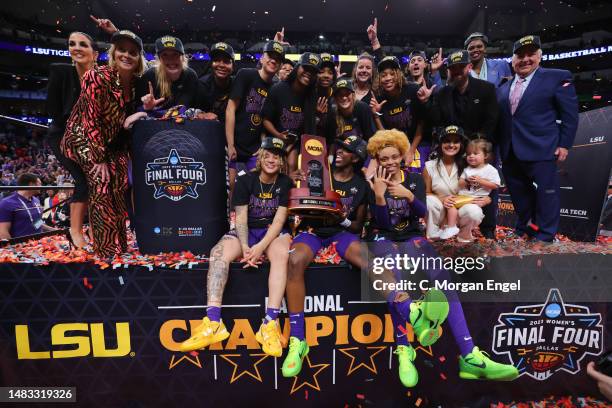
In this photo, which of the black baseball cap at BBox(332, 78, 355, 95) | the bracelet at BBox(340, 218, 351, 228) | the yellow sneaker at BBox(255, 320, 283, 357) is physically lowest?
the yellow sneaker at BBox(255, 320, 283, 357)

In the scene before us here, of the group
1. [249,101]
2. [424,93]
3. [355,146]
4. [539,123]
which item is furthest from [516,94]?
[249,101]

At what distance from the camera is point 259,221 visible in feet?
8.26

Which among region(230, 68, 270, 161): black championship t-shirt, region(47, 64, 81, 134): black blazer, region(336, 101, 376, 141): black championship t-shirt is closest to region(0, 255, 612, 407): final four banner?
region(47, 64, 81, 134): black blazer

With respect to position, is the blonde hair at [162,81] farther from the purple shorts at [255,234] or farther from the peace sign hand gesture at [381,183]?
the peace sign hand gesture at [381,183]

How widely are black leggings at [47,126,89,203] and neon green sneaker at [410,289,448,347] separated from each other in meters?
2.45

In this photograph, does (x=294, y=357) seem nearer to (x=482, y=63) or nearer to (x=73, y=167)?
(x=73, y=167)

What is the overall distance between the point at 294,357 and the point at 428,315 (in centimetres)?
82

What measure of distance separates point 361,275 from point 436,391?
3.30 ft

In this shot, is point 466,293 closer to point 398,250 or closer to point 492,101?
point 398,250

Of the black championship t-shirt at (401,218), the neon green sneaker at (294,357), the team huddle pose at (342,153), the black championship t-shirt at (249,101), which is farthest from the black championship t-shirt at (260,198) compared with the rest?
the black championship t-shirt at (249,101)

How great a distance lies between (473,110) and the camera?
10.3 ft

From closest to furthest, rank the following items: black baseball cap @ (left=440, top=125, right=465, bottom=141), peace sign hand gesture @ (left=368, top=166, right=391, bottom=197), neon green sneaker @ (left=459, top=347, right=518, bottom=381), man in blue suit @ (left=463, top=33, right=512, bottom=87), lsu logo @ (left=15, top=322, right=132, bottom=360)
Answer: neon green sneaker @ (left=459, top=347, right=518, bottom=381), lsu logo @ (left=15, top=322, right=132, bottom=360), peace sign hand gesture @ (left=368, top=166, right=391, bottom=197), black baseball cap @ (left=440, top=125, right=465, bottom=141), man in blue suit @ (left=463, top=33, right=512, bottom=87)

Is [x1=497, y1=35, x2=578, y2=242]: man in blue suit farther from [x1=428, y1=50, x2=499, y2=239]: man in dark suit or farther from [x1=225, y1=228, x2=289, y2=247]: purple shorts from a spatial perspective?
[x1=225, y1=228, x2=289, y2=247]: purple shorts

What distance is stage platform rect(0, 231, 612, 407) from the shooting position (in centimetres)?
234
